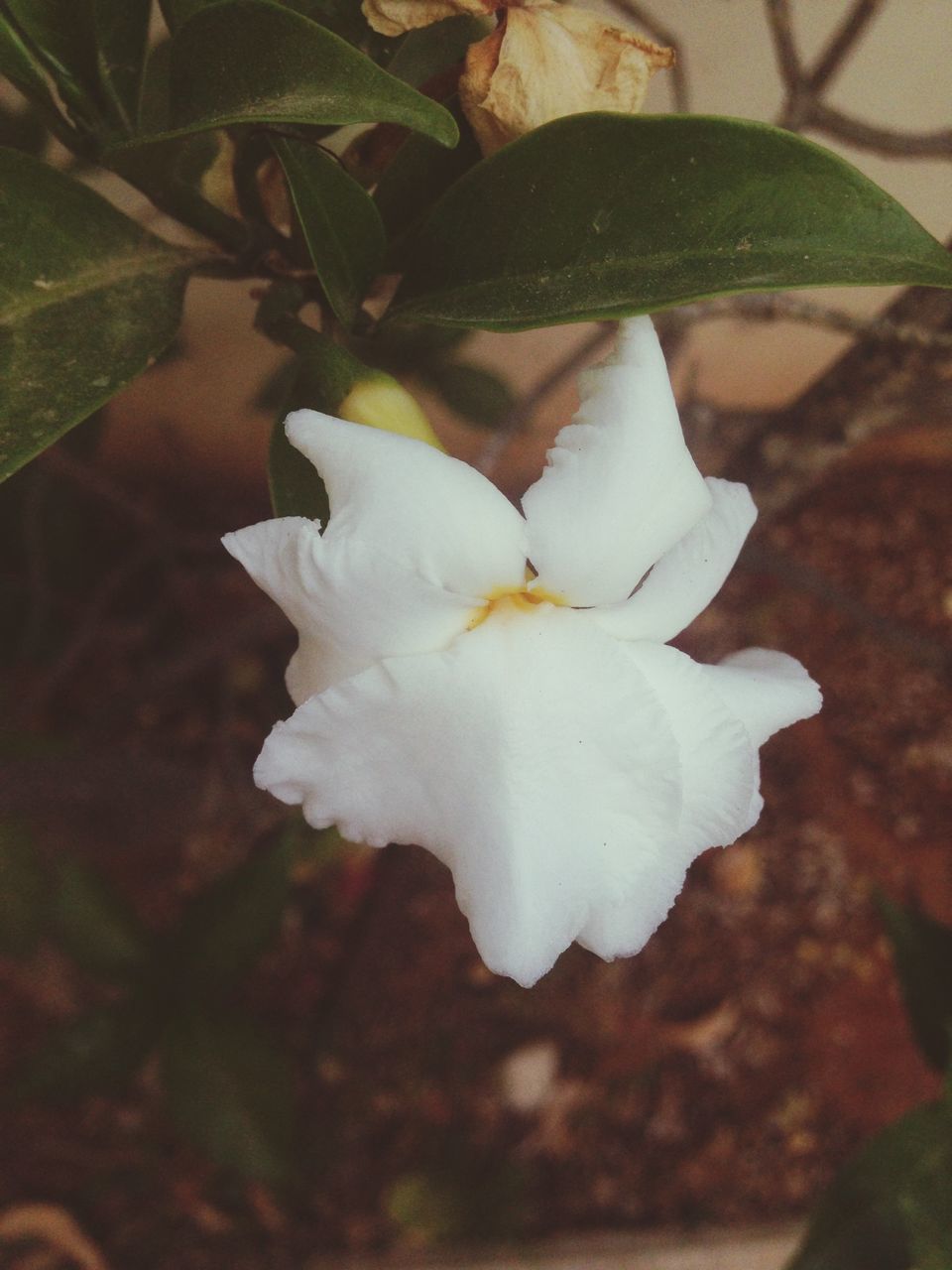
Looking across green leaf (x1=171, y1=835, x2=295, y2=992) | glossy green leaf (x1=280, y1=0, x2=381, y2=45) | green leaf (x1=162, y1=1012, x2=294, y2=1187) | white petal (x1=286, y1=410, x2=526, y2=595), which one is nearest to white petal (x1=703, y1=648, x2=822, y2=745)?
white petal (x1=286, y1=410, x2=526, y2=595)

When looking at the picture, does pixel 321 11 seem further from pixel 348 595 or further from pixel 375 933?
pixel 375 933

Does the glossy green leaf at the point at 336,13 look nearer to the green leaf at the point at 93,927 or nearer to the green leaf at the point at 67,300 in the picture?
the green leaf at the point at 67,300

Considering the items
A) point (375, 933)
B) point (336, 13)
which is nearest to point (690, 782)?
point (336, 13)

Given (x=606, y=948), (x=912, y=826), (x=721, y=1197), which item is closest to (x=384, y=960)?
(x=721, y=1197)

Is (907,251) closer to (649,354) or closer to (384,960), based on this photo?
(649,354)

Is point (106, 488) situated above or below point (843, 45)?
below

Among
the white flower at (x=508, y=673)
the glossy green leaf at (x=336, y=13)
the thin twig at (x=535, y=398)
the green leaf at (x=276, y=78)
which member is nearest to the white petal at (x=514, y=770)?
the white flower at (x=508, y=673)

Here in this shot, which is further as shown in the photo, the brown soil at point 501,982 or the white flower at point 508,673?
the brown soil at point 501,982
